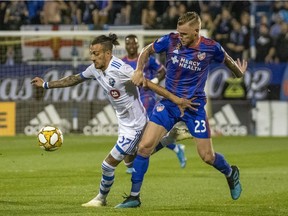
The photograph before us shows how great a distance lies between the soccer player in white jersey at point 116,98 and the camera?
10.5 metres

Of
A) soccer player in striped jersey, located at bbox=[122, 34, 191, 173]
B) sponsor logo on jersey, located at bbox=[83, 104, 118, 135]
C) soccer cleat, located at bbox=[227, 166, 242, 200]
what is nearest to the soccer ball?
soccer cleat, located at bbox=[227, 166, 242, 200]

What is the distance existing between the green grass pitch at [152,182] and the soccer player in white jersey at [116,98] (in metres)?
0.44

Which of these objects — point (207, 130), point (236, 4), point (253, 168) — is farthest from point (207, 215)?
point (236, 4)

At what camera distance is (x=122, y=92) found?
10586 millimetres

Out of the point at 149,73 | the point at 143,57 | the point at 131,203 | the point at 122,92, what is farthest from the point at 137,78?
the point at 149,73

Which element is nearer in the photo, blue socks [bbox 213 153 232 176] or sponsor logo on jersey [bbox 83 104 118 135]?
blue socks [bbox 213 153 232 176]

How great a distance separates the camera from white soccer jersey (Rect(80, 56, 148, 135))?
10.5 meters

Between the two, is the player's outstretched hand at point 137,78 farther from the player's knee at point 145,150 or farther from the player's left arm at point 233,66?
the player's left arm at point 233,66

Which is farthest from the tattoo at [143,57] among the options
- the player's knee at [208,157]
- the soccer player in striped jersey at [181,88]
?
the player's knee at [208,157]

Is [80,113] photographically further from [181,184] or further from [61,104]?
[181,184]

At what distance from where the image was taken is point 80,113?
935 inches

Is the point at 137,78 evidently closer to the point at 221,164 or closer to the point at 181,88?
the point at 181,88

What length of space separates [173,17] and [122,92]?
14967mm

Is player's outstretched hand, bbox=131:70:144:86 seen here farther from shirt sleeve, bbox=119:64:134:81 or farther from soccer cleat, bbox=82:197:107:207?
soccer cleat, bbox=82:197:107:207
